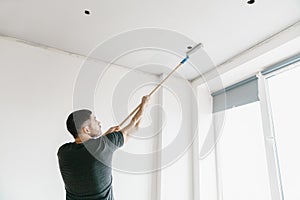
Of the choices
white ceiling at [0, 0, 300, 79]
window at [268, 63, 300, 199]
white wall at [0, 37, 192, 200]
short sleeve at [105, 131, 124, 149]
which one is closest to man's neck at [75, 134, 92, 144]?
short sleeve at [105, 131, 124, 149]

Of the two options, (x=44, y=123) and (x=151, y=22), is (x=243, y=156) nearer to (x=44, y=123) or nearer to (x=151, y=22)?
(x=151, y=22)

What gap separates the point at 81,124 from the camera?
Result: 140cm

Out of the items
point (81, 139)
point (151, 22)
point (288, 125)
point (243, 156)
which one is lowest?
point (81, 139)

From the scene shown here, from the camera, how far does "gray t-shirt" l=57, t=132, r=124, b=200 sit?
1.27 metres

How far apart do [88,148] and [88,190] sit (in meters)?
0.23

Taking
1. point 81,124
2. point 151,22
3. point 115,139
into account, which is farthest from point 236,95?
point 81,124

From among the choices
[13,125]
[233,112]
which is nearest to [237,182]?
[233,112]

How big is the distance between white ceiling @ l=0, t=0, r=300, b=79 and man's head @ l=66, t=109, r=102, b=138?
0.71 m

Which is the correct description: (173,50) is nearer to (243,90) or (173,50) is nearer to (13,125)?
(243,90)

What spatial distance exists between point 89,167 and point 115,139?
0.69 feet

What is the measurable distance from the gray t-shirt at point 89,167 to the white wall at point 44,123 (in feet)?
1.75

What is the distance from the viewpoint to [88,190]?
129cm

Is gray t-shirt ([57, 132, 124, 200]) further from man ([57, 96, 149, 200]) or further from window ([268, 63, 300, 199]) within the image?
window ([268, 63, 300, 199])

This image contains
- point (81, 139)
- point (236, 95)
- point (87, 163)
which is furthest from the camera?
point (236, 95)
